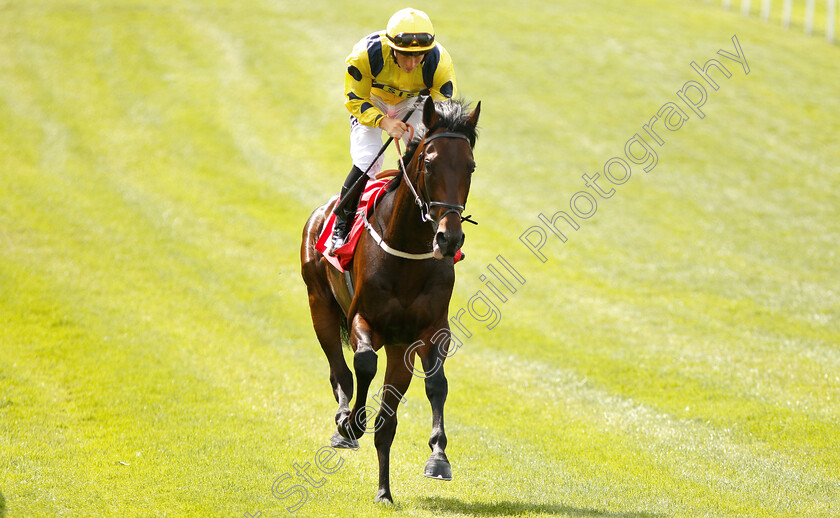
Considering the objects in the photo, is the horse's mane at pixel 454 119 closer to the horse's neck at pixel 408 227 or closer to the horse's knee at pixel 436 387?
the horse's neck at pixel 408 227

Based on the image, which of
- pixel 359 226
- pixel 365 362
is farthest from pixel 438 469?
pixel 359 226

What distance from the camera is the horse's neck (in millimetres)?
6379

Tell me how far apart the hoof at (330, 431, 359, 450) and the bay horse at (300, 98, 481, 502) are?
267 mm

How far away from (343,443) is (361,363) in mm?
1569

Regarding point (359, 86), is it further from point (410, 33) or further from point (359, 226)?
point (359, 226)

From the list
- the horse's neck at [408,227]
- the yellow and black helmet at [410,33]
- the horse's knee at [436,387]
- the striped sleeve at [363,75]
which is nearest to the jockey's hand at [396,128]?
the striped sleeve at [363,75]

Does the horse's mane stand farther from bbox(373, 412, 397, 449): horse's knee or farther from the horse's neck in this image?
bbox(373, 412, 397, 449): horse's knee

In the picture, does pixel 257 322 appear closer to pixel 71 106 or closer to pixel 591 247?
pixel 591 247

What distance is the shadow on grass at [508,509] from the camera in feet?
21.6

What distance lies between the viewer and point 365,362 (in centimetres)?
638

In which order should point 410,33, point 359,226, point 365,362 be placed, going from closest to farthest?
point 365,362 < point 410,33 < point 359,226

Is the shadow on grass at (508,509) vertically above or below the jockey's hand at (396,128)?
below

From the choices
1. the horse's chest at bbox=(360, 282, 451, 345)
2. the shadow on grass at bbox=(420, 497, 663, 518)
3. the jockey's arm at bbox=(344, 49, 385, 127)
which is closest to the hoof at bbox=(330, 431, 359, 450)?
the shadow on grass at bbox=(420, 497, 663, 518)

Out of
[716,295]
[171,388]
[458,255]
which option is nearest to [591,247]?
[716,295]
